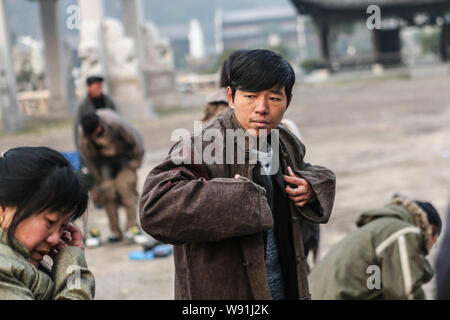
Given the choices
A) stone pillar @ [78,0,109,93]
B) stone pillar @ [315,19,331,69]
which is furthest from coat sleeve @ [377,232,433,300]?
stone pillar @ [315,19,331,69]

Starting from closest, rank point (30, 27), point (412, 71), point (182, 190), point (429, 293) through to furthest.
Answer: point (182, 190) → point (429, 293) → point (412, 71) → point (30, 27)

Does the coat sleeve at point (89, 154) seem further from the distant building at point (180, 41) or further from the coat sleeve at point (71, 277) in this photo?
the distant building at point (180, 41)

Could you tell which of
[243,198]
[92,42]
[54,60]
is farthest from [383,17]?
[243,198]

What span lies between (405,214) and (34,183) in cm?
224

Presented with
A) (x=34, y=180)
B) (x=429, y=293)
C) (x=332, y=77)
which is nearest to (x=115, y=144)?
(x=429, y=293)

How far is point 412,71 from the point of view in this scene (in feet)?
91.5

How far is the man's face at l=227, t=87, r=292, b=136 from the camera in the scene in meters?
2.30

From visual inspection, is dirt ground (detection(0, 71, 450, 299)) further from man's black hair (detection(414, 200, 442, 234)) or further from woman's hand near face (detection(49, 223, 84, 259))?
woman's hand near face (detection(49, 223, 84, 259))

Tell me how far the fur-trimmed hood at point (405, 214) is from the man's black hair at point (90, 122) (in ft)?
10.3

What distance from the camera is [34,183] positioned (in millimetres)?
1844

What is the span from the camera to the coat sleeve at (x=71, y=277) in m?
1.92

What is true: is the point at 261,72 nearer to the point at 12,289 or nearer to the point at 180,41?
the point at 12,289

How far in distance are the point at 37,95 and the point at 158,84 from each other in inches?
171

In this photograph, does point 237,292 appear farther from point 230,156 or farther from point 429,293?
point 429,293
